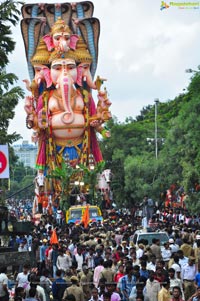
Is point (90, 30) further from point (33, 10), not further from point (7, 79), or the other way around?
point (7, 79)

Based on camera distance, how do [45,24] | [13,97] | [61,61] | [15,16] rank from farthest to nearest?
[45,24], [61,61], [13,97], [15,16]

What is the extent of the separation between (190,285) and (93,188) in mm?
37337

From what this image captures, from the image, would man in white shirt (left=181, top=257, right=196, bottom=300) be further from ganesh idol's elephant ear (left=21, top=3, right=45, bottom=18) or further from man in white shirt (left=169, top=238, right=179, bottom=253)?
ganesh idol's elephant ear (left=21, top=3, right=45, bottom=18)

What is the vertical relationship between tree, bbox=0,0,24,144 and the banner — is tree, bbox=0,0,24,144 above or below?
above

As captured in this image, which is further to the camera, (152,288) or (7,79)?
(7,79)

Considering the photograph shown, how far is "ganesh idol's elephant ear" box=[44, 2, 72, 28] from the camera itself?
65.1 meters

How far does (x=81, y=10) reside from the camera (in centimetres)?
6481

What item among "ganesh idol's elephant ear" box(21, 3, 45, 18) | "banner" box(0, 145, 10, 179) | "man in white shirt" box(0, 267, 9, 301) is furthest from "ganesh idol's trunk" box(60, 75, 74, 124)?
"man in white shirt" box(0, 267, 9, 301)

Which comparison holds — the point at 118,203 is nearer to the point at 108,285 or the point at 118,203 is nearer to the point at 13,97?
the point at 13,97

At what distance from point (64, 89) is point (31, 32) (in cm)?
651

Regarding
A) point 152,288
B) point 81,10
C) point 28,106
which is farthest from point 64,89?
point 152,288

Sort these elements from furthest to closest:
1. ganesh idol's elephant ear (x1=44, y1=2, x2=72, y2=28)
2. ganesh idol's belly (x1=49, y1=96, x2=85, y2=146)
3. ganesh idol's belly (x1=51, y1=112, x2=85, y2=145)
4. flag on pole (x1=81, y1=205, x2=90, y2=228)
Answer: ganesh idol's elephant ear (x1=44, y1=2, x2=72, y2=28)
ganesh idol's belly (x1=51, y1=112, x2=85, y2=145)
ganesh idol's belly (x1=49, y1=96, x2=85, y2=146)
flag on pole (x1=81, y1=205, x2=90, y2=228)

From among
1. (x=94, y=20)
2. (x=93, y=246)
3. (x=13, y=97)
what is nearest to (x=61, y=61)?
(x=94, y=20)

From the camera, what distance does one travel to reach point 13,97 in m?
30.0
